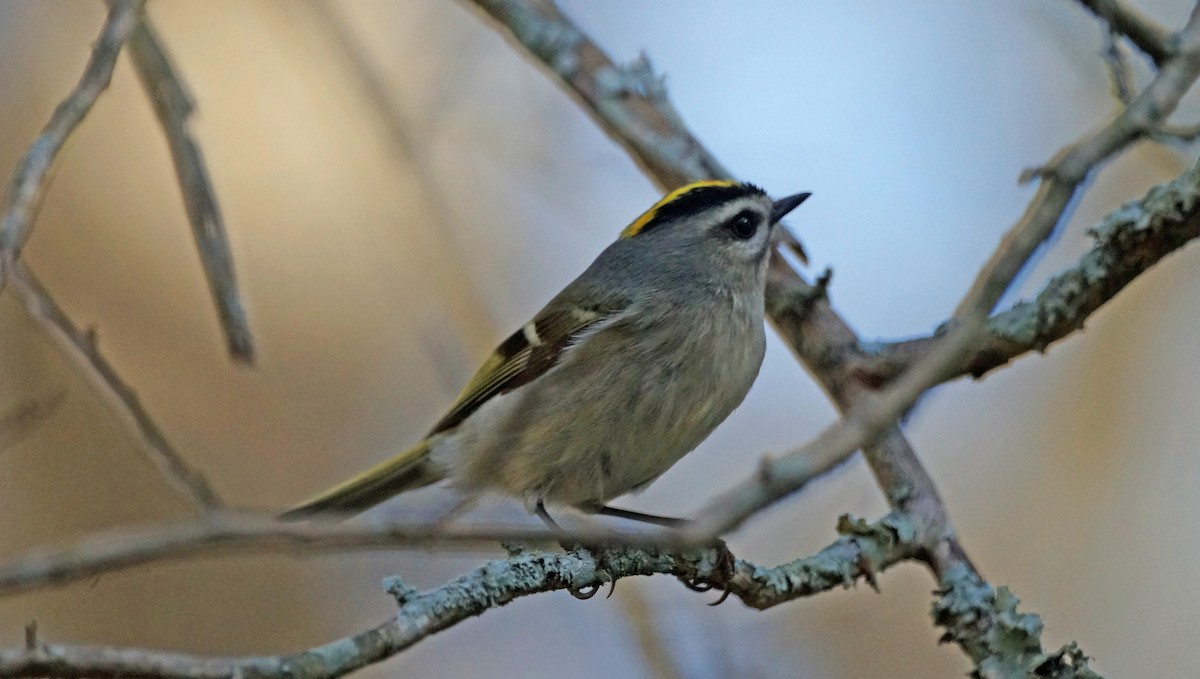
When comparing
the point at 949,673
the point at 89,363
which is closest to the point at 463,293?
the point at 89,363

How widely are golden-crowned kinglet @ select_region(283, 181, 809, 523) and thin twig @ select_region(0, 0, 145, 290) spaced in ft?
3.13

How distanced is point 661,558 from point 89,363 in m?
0.85

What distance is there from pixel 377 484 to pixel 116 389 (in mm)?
1108

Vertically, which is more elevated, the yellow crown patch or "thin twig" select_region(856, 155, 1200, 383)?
the yellow crown patch

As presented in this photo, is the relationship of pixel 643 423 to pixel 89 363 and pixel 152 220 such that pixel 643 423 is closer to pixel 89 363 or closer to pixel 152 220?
pixel 89 363

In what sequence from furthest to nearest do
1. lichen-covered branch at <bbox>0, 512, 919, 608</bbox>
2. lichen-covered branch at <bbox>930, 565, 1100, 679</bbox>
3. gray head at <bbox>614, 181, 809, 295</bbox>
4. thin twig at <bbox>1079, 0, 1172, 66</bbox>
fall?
gray head at <bbox>614, 181, 809, 295</bbox> → thin twig at <bbox>1079, 0, 1172, 66</bbox> → lichen-covered branch at <bbox>930, 565, 1100, 679</bbox> → lichen-covered branch at <bbox>0, 512, 919, 608</bbox>

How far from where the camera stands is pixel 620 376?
2031mm

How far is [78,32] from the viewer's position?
11.8 ft

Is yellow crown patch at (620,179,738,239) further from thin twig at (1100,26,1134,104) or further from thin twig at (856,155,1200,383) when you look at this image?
thin twig at (1100,26,1134,104)

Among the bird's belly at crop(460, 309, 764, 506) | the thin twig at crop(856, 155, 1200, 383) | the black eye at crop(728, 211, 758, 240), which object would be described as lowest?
the thin twig at crop(856, 155, 1200, 383)

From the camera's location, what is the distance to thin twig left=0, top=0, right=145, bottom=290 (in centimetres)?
118

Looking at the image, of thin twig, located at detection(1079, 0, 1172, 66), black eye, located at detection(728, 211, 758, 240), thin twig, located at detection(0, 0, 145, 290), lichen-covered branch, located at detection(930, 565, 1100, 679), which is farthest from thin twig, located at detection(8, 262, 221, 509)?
thin twig, located at detection(1079, 0, 1172, 66)

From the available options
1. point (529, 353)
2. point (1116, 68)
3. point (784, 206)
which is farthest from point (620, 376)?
point (1116, 68)

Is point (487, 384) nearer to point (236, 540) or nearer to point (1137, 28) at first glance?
point (1137, 28)
